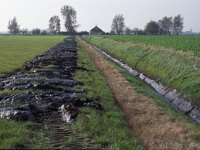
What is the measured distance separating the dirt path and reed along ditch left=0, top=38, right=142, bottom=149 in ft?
2.31

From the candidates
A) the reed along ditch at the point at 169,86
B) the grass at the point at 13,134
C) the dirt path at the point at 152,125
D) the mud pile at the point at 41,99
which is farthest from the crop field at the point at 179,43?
the grass at the point at 13,134

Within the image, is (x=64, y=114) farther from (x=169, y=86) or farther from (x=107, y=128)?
(x=169, y=86)

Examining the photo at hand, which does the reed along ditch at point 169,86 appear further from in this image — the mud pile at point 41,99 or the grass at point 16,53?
the grass at point 16,53

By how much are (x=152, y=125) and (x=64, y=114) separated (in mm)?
3934

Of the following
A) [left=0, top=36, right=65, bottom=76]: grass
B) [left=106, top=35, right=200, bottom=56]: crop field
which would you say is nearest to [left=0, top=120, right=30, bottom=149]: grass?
[left=0, top=36, right=65, bottom=76]: grass

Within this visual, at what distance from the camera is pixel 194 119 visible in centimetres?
2102

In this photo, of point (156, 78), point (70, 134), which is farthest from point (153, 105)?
point (156, 78)

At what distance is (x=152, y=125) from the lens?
57.9 feet

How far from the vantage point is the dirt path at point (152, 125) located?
14898 millimetres

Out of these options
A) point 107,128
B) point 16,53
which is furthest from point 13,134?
point 16,53

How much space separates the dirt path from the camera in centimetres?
1490

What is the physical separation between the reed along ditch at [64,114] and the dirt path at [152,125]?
0.70 m

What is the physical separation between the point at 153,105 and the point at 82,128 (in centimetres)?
728

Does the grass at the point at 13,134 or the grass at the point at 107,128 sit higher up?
the grass at the point at 13,134
